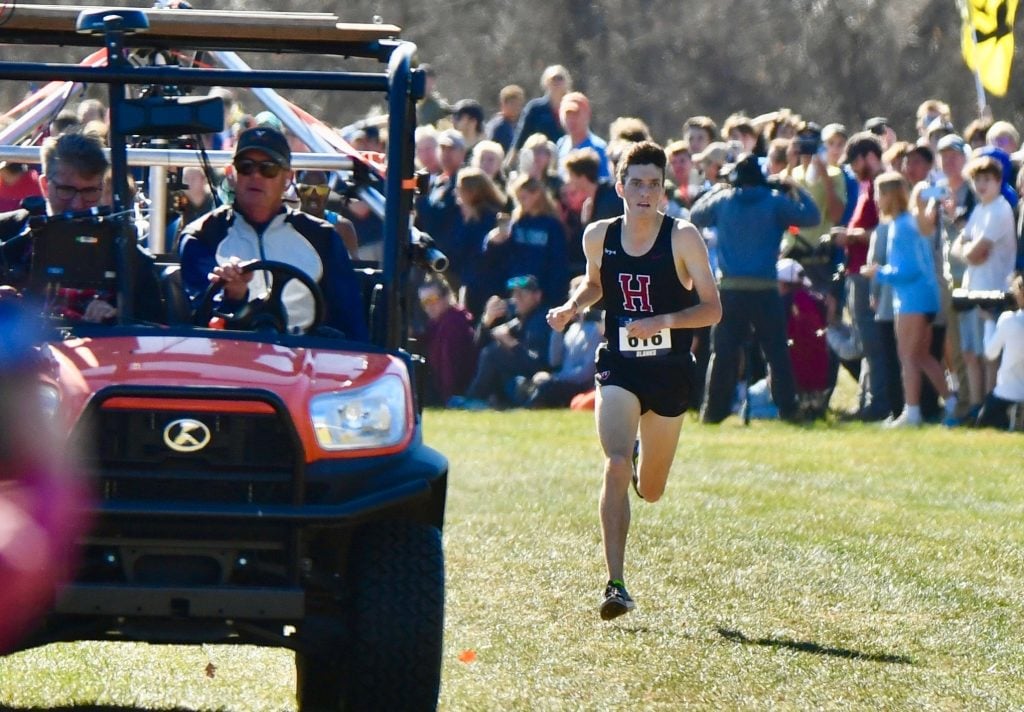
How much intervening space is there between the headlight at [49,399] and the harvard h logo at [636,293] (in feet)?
10.9

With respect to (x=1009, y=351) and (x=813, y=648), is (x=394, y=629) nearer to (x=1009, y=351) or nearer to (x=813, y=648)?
(x=813, y=648)

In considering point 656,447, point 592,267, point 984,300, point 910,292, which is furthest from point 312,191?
point 910,292

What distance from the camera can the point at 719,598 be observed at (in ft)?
29.4

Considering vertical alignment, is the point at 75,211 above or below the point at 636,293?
above

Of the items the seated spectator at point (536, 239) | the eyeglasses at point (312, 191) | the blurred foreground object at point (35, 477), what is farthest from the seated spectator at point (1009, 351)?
the blurred foreground object at point (35, 477)

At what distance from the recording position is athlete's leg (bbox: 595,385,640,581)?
27.7ft

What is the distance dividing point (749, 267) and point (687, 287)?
6.67m

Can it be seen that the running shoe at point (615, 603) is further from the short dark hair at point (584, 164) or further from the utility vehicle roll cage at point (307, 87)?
the short dark hair at point (584, 164)

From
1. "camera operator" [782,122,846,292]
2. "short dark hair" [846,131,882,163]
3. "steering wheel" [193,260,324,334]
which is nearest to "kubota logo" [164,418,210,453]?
"steering wheel" [193,260,324,334]

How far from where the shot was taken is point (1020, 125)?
31.9 metres

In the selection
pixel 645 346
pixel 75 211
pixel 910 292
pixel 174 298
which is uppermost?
pixel 75 211

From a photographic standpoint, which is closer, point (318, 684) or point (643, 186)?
point (318, 684)

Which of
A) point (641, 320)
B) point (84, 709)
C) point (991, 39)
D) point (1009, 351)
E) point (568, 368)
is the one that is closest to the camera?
point (84, 709)

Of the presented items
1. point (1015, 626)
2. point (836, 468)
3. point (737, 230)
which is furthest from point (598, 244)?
point (737, 230)
